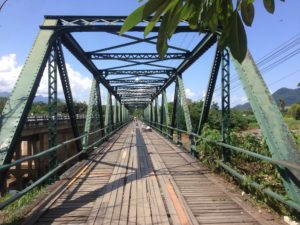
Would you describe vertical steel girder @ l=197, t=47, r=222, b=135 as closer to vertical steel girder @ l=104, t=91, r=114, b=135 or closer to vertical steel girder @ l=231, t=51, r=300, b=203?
vertical steel girder @ l=231, t=51, r=300, b=203

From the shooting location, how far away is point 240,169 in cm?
958

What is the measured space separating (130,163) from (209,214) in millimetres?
7002

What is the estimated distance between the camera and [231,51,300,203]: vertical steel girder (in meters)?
5.70

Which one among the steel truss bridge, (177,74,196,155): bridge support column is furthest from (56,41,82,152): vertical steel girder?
(177,74,196,155): bridge support column

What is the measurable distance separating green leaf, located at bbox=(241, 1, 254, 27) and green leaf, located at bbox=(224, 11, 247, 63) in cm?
2

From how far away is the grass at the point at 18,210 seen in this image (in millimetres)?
5941

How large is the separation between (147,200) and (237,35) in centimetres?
648

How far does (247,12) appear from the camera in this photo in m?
1.23

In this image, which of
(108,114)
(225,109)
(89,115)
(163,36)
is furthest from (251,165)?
(108,114)

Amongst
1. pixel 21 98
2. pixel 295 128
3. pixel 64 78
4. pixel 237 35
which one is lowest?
pixel 295 128

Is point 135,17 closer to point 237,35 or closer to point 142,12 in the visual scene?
point 142,12

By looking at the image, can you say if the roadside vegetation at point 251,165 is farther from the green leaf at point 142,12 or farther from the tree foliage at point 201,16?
the green leaf at point 142,12

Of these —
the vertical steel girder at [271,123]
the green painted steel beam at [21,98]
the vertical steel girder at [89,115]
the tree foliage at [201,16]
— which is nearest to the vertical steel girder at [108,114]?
the vertical steel girder at [89,115]

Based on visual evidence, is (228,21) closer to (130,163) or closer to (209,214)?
(209,214)
